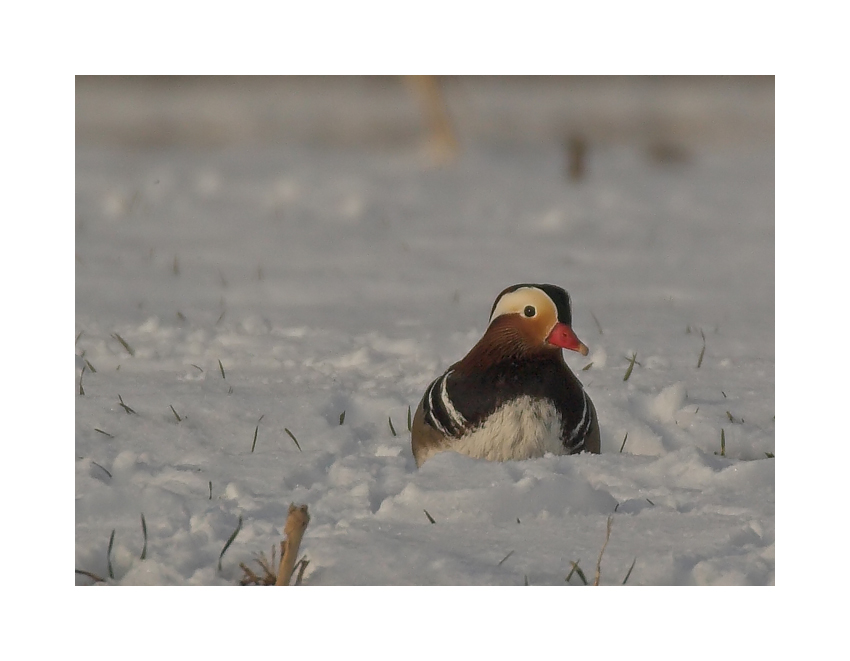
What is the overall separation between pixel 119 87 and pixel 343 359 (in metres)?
2.74

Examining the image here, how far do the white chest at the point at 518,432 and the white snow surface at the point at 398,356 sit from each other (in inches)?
2.5

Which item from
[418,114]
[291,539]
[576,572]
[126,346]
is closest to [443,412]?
[576,572]

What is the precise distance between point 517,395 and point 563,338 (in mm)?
191

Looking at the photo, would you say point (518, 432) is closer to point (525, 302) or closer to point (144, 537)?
point (525, 302)

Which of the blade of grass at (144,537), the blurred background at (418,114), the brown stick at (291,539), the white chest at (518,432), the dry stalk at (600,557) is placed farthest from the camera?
the blurred background at (418,114)

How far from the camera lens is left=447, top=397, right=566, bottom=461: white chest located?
253 cm

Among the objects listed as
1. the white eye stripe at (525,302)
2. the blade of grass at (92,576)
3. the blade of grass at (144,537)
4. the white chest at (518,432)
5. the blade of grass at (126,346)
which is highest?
the white eye stripe at (525,302)

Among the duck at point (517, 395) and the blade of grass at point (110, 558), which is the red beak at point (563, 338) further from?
the blade of grass at point (110, 558)

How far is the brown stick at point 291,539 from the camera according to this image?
1.92 m

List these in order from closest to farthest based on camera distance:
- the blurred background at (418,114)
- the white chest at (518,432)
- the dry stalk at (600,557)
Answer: the dry stalk at (600,557)
the white chest at (518,432)
the blurred background at (418,114)

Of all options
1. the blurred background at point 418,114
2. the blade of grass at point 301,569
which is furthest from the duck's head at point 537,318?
the blurred background at point 418,114
